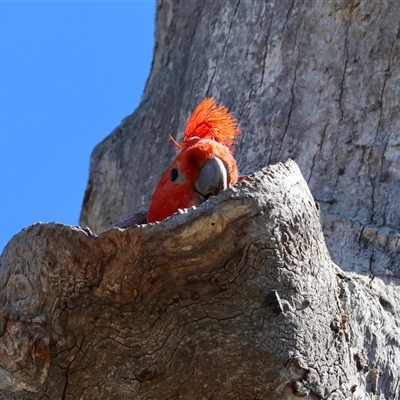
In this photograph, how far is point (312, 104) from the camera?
364 centimetres

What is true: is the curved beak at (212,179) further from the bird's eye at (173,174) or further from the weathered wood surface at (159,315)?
the weathered wood surface at (159,315)

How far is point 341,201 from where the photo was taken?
3340 millimetres

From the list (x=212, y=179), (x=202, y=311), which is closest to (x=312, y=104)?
(x=212, y=179)

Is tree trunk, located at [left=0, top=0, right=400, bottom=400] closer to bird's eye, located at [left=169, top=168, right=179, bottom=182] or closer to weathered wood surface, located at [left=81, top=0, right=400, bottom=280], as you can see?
weathered wood surface, located at [left=81, top=0, right=400, bottom=280]

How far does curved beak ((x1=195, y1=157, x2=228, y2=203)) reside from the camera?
304 cm

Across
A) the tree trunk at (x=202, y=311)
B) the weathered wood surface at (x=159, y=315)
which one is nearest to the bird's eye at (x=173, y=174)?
the tree trunk at (x=202, y=311)

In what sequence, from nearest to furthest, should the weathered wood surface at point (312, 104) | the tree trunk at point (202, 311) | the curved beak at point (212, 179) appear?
the tree trunk at point (202, 311), the curved beak at point (212, 179), the weathered wood surface at point (312, 104)

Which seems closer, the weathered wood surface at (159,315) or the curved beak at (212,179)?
the weathered wood surface at (159,315)

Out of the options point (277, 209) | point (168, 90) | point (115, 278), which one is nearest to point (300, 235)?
point (277, 209)

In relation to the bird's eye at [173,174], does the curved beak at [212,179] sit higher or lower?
lower

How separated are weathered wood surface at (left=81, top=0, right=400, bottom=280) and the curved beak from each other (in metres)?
0.44

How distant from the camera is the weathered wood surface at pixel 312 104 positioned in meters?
3.27

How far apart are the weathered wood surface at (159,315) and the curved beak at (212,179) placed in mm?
873

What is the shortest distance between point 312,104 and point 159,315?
5.72 feet
